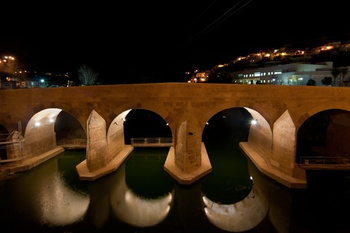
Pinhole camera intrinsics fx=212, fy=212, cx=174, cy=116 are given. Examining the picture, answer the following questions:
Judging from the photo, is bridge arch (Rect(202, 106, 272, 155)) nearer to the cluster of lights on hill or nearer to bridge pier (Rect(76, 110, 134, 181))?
bridge pier (Rect(76, 110, 134, 181))

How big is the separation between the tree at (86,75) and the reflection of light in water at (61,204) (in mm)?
19605

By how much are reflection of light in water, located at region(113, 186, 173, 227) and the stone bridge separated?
1.79 meters

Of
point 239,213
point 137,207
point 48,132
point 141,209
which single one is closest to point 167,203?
point 141,209

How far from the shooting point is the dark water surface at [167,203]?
9.14m

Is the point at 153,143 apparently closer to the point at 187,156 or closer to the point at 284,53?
the point at 187,156

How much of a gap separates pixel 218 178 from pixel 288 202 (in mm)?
3965

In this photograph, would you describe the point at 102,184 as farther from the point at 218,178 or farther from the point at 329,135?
the point at 329,135

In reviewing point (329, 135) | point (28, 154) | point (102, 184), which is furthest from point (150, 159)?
point (329, 135)

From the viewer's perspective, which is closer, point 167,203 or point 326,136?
point 167,203

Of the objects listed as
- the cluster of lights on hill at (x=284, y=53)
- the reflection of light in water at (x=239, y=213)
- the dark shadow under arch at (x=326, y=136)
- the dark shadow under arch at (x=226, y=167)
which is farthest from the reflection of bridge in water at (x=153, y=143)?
the cluster of lights on hill at (x=284, y=53)

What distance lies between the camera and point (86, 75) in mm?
29359

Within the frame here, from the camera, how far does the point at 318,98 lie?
12984 millimetres

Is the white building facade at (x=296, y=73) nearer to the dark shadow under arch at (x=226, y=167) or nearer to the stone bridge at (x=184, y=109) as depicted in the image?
the dark shadow under arch at (x=226, y=167)

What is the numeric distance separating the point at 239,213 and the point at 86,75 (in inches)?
1050
